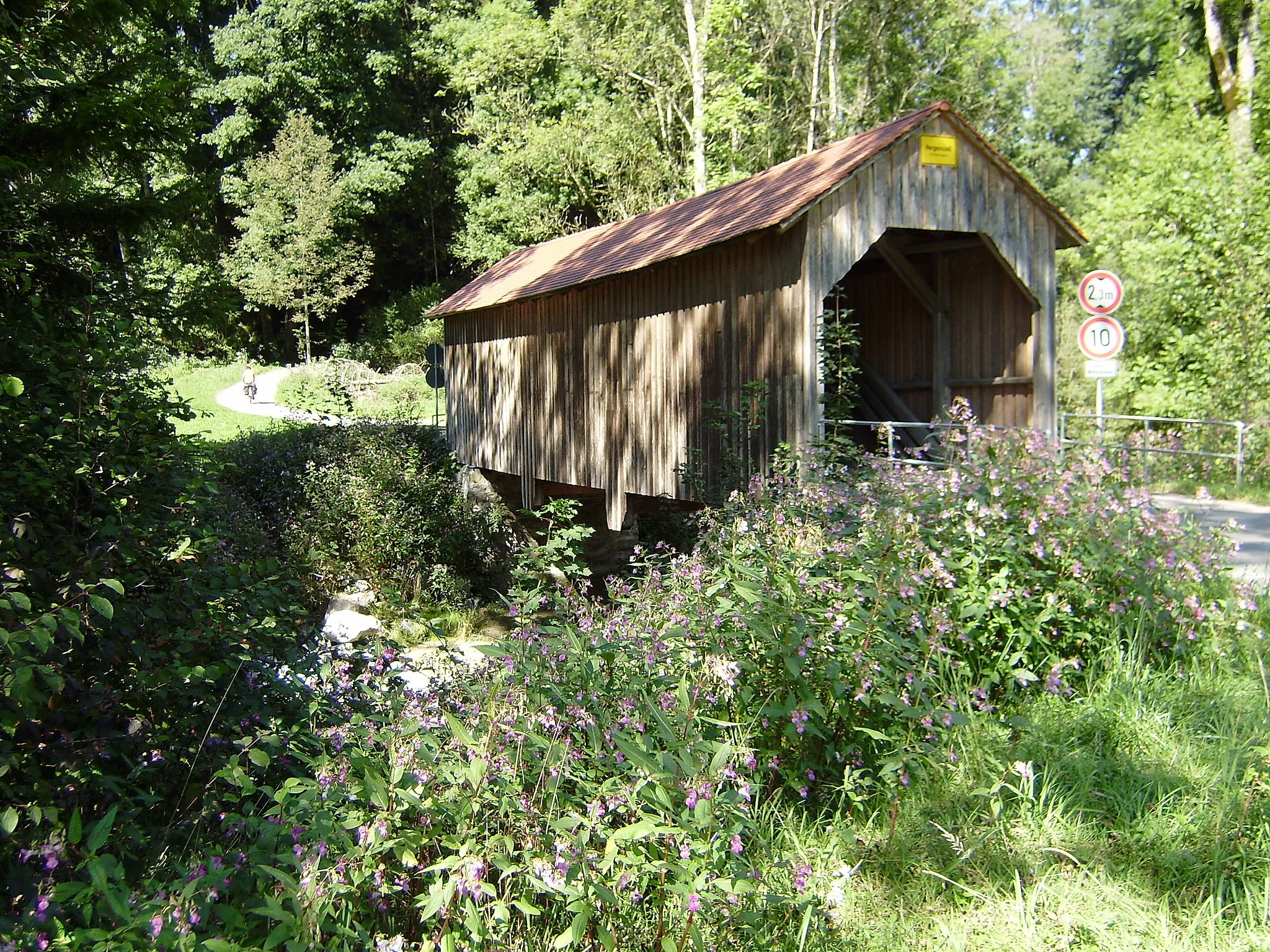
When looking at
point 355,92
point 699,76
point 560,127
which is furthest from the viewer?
point 355,92

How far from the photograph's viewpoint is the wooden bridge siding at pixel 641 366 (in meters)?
8.75

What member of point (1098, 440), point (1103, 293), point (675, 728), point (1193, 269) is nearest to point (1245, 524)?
point (1103, 293)

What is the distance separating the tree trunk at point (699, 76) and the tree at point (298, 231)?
513 inches

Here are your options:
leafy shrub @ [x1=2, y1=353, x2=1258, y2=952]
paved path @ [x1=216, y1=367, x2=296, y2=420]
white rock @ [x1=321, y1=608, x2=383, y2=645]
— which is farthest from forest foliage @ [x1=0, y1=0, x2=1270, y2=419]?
white rock @ [x1=321, y1=608, x2=383, y2=645]

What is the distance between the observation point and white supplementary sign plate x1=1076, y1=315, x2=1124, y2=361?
9.58 meters

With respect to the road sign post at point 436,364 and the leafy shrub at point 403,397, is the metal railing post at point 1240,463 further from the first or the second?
the leafy shrub at point 403,397

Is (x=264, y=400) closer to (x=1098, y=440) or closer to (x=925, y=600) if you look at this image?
(x=1098, y=440)

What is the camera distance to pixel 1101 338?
967 centimetres

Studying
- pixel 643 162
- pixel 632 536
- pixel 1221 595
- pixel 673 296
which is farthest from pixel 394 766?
pixel 643 162

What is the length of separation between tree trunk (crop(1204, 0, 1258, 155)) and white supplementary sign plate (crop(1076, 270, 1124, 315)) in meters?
7.78

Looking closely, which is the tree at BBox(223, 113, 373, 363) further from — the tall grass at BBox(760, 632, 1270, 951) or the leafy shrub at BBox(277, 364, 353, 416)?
the tall grass at BBox(760, 632, 1270, 951)

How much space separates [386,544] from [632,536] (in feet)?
15.0

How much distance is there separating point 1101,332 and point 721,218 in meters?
3.85

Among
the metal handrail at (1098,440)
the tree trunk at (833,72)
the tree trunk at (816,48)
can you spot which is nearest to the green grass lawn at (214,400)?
the metal handrail at (1098,440)
